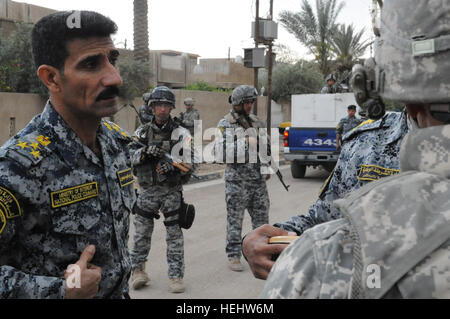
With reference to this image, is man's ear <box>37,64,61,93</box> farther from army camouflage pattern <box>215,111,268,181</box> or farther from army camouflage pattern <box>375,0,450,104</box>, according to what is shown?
army camouflage pattern <box>215,111,268,181</box>

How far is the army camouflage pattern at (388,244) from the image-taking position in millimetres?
836

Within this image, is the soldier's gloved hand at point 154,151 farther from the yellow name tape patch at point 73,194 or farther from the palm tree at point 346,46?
the palm tree at point 346,46

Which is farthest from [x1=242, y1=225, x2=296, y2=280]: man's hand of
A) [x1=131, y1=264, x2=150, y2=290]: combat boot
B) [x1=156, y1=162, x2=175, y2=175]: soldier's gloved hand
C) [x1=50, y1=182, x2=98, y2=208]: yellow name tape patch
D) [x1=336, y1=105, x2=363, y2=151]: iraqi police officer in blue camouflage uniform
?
[x1=336, y1=105, x2=363, y2=151]: iraqi police officer in blue camouflage uniform

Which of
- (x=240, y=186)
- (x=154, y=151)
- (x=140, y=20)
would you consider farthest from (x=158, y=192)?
(x=140, y=20)

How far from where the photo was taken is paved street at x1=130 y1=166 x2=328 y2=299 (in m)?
4.46

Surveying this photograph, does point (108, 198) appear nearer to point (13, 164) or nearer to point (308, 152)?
point (13, 164)

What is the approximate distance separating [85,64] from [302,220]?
1.20 m

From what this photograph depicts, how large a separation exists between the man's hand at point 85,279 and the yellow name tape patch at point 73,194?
216 millimetres

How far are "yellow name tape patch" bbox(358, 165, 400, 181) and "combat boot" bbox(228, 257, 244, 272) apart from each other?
3.07 m

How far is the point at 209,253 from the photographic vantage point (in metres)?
5.64

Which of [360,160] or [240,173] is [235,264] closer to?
[240,173]

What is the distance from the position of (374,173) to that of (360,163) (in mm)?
101

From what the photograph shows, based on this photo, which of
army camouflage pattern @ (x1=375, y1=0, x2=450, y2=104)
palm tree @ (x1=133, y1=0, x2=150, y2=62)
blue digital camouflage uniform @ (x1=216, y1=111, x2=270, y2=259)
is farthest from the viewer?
palm tree @ (x1=133, y1=0, x2=150, y2=62)

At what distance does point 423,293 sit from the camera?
0.82 metres
